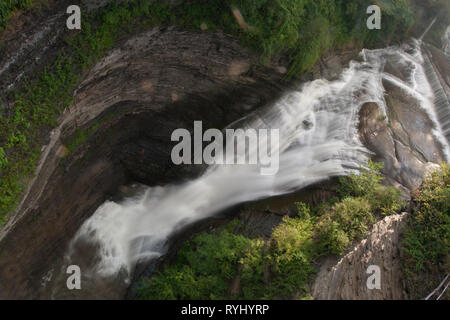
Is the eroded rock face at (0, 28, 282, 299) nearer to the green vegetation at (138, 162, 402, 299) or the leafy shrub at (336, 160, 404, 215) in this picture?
the green vegetation at (138, 162, 402, 299)

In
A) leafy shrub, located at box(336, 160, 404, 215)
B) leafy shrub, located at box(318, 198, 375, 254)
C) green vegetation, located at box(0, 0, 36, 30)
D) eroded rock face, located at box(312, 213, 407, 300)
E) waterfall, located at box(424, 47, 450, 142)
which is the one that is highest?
waterfall, located at box(424, 47, 450, 142)

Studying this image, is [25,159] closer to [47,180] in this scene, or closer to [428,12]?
[47,180]

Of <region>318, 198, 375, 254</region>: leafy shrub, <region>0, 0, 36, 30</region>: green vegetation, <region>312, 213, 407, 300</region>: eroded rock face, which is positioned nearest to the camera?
<region>0, 0, 36, 30</region>: green vegetation

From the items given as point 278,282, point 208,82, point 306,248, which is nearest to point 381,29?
point 208,82

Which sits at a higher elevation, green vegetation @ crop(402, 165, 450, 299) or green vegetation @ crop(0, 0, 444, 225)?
green vegetation @ crop(0, 0, 444, 225)

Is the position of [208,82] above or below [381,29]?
below

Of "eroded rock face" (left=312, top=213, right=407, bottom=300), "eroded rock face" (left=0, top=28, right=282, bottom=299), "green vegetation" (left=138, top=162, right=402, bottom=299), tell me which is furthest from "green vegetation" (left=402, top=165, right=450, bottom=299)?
"eroded rock face" (left=0, top=28, right=282, bottom=299)

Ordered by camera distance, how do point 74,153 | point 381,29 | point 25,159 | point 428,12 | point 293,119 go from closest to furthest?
point 25,159 → point 74,153 → point 293,119 → point 381,29 → point 428,12
